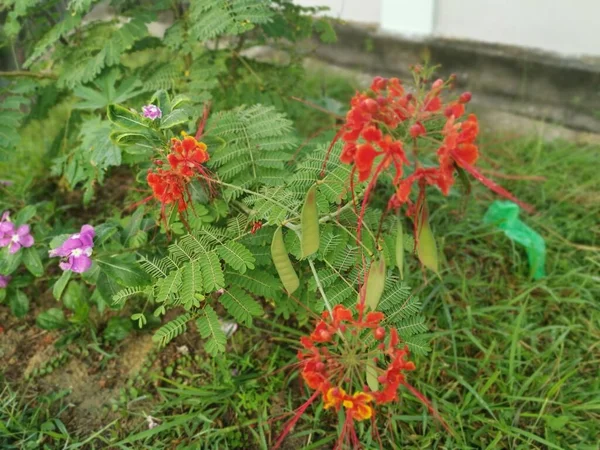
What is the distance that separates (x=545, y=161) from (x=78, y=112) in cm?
223

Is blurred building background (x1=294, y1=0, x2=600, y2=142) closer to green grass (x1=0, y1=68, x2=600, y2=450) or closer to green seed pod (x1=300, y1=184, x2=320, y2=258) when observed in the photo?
green grass (x1=0, y1=68, x2=600, y2=450)

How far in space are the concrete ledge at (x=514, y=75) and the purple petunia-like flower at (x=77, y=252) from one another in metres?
2.36

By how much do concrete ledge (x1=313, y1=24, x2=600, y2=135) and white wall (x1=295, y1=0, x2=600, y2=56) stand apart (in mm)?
57

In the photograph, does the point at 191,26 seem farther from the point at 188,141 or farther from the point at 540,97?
the point at 540,97

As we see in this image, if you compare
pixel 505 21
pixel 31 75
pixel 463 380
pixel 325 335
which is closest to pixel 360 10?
pixel 505 21

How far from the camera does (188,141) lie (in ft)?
4.27

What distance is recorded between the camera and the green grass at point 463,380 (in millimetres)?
1639

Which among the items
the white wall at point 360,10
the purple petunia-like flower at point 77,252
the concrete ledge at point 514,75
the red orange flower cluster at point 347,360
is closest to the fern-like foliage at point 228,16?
the purple petunia-like flower at point 77,252

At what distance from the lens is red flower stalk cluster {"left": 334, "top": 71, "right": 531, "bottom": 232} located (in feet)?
3.10

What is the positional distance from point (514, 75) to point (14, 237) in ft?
8.92

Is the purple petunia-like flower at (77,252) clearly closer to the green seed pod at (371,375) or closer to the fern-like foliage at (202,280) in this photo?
the fern-like foliage at (202,280)

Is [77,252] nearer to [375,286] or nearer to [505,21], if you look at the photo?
[375,286]

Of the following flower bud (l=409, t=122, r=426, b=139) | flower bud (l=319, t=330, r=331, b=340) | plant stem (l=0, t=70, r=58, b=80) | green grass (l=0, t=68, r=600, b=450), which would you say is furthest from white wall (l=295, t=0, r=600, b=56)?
flower bud (l=319, t=330, r=331, b=340)

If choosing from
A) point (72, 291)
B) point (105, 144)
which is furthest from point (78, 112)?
point (72, 291)
